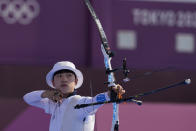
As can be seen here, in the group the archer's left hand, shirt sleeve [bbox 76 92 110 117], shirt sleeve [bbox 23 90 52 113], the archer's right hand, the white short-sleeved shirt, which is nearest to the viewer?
the archer's left hand

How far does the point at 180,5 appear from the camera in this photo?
7.63 metres

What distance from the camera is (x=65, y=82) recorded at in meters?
3.36

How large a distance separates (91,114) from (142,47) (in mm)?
4460

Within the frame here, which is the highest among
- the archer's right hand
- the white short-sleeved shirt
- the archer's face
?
the archer's face

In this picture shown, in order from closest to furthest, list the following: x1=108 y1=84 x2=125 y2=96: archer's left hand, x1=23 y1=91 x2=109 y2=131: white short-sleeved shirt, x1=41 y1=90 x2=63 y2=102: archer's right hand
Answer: x1=108 y1=84 x2=125 y2=96: archer's left hand → x1=23 y1=91 x2=109 y2=131: white short-sleeved shirt → x1=41 y1=90 x2=63 y2=102: archer's right hand

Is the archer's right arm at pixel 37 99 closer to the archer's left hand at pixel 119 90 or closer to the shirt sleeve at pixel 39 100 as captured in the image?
the shirt sleeve at pixel 39 100

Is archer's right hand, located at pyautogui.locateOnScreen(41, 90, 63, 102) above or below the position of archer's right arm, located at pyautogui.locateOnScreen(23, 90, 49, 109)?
above

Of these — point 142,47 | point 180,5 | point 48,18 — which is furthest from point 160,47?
point 48,18

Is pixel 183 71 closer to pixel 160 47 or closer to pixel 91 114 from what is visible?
pixel 160 47

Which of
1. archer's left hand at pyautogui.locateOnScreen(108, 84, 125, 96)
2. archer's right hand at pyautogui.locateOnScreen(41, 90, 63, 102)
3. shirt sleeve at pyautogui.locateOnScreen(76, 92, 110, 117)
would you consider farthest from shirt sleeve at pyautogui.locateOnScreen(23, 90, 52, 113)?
archer's left hand at pyautogui.locateOnScreen(108, 84, 125, 96)

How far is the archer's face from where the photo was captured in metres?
3.36

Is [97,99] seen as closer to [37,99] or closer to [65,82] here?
[65,82]

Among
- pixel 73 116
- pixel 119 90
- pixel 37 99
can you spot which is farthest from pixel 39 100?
pixel 119 90

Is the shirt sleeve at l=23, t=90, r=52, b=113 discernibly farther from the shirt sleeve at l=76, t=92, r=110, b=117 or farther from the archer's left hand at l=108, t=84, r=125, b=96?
the archer's left hand at l=108, t=84, r=125, b=96
